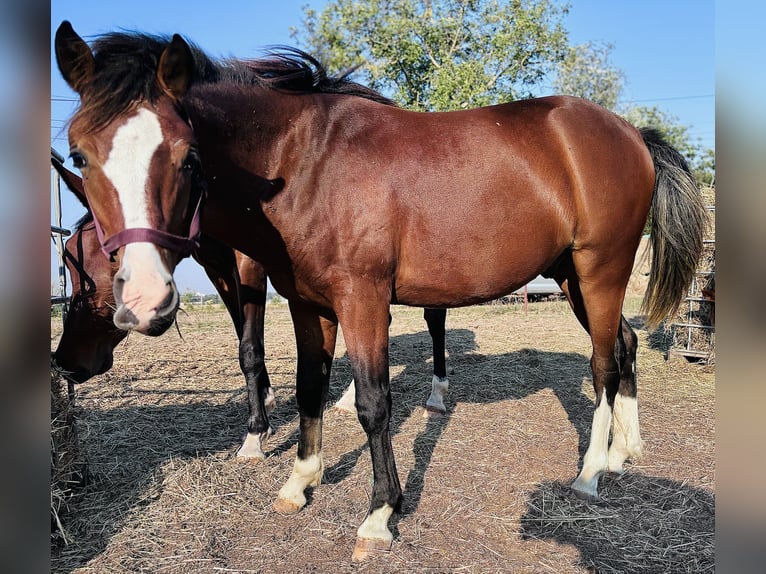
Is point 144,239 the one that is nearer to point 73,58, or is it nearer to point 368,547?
point 73,58

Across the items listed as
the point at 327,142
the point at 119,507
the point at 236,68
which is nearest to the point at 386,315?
the point at 327,142

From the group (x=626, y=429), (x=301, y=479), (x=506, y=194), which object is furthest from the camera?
(x=626, y=429)

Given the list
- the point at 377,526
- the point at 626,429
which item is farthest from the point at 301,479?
the point at 626,429

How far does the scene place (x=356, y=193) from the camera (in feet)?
8.68

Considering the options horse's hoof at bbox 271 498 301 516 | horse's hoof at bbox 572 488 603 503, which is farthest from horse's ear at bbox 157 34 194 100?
horse's hoof at bbox 572 488 603 503

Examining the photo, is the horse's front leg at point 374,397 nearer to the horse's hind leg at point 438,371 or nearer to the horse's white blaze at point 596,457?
the horse's white blaze at point 596,457

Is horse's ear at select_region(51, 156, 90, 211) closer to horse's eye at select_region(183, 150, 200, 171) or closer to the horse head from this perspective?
the horse head

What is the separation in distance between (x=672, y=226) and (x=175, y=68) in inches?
131

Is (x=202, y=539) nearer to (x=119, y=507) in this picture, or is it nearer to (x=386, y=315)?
(x=119, y=507)

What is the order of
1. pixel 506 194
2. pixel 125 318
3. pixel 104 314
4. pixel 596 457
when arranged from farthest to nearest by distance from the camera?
1. pixel 104 314
2. pixel 596 457
3. pixel 506 194
4. pixel 125 318

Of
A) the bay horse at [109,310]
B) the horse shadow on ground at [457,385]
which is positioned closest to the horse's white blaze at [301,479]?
the horse shadow on ground at [457,385]

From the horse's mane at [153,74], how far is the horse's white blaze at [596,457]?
2.40 meters

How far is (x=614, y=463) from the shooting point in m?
3.52
